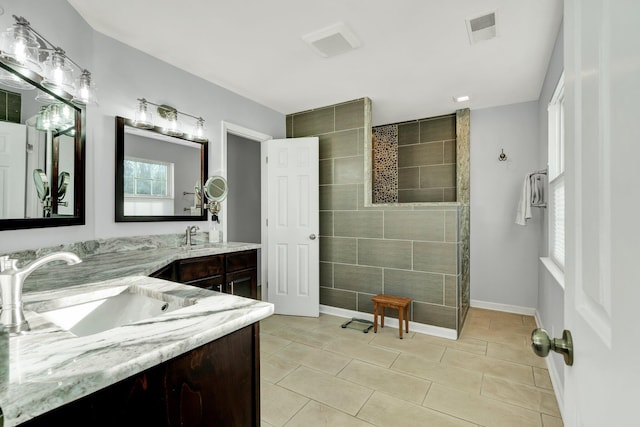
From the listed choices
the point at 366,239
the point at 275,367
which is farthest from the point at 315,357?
the point at 366,239

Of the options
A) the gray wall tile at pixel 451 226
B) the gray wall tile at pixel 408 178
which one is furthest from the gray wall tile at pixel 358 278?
the gray wall tile at pixel 408 178

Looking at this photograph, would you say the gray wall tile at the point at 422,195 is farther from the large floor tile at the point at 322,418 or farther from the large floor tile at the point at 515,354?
the large floor tile at the point at 322,418

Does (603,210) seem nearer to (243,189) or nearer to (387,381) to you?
(387,381)

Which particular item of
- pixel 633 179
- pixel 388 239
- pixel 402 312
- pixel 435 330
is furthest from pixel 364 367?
pixel 633 179

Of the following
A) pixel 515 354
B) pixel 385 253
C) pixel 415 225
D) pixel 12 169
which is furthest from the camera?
pixel 385 253

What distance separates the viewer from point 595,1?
1.52 feet

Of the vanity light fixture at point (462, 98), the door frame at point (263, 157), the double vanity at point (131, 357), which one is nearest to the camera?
the double vanity at point (131, 357)

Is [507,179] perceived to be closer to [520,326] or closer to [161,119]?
[520,326]

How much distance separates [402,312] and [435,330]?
39cm

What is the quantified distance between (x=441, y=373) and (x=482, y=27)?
8.41 feet

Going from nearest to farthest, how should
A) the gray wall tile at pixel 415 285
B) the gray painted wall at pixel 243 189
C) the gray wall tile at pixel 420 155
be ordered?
the gray wall tile at pixel 415 285
the gray wall tile at pixel 420 155
the gray painted wall at pixel 243 189

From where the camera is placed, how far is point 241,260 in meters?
2.67

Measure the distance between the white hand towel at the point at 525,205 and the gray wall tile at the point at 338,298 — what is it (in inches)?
79.9

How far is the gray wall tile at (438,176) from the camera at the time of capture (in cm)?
394
